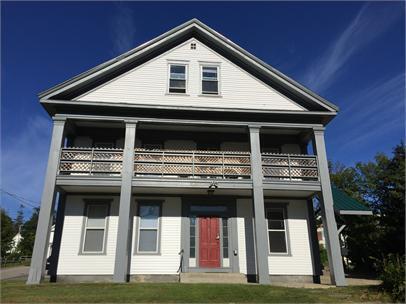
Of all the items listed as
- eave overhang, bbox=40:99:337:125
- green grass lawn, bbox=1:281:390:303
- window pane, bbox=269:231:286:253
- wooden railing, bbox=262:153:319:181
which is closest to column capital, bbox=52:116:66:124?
eave overhang, bbox=40:99:337:125

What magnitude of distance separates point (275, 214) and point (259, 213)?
2081 mm

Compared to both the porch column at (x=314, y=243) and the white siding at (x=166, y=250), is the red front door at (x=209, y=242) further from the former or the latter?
the porch column at (x=314, y=243)

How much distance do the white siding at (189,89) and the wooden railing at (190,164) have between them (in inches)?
80.1

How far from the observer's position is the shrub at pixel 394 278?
7902 millimetres

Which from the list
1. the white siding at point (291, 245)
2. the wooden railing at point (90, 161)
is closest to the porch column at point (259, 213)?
the white siding at point (291, 245)

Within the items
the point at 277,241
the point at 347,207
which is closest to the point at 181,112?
the point at 277,241

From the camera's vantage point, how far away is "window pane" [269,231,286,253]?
13031 millimetres

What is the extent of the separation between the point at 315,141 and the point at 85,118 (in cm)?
921

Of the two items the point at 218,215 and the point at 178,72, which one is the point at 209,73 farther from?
the point at 218,215

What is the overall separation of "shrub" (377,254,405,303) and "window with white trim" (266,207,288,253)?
14.9 ft

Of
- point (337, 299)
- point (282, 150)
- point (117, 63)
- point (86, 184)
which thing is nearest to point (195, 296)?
point (337, 299)

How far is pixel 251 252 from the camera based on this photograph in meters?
12.8

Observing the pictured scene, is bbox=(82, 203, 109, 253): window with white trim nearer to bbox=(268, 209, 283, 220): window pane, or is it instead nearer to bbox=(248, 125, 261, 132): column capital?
bbox=(248, 125, 261, 132): column capital

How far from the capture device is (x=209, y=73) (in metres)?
14.2
